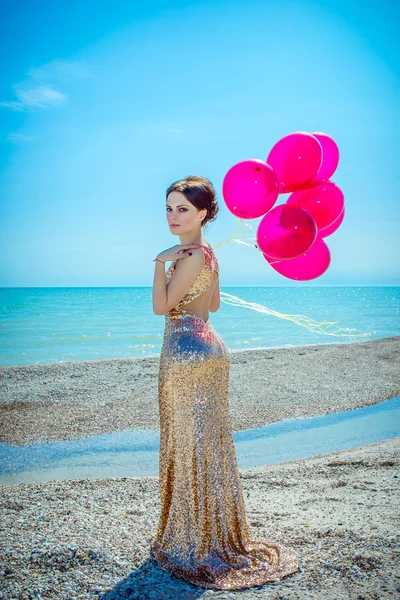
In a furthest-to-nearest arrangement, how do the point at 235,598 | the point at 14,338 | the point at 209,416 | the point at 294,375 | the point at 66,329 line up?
the point at 66,329 → the point at 14,338 → the point at 294,375 → the point at 209,416 → the point at 235,598

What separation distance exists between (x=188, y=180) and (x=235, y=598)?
248 cm

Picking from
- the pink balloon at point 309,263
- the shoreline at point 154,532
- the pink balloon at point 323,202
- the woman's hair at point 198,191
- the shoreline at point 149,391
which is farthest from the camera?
the shoreline at point 149,391

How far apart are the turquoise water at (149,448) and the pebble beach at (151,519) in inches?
14.6

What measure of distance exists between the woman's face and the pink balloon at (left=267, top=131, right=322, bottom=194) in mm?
916

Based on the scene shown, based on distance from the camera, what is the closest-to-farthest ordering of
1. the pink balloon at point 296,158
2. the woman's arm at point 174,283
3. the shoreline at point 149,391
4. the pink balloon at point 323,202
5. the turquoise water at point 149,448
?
1. the woman's arm at point 174,283
2. the pink balloon at point 296,158
3. the pink balloon at point 323,202
4. the turquoise water at point 149,448
5. the shoreline at point 149,391

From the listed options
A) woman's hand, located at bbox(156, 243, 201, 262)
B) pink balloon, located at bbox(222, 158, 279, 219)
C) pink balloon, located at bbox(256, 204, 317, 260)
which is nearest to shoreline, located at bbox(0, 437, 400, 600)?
woman's hand, located at bbox(156, 243, 201, 262)

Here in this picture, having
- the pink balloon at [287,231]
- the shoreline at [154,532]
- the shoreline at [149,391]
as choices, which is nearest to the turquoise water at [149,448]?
the shoreline at [149,391]

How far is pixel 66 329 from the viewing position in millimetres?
23578

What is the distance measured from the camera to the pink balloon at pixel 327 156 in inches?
155

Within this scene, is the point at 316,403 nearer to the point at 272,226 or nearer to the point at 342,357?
the point at 342,357

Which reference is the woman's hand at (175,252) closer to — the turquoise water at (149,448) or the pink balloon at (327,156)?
the pink balloon at (327,156)

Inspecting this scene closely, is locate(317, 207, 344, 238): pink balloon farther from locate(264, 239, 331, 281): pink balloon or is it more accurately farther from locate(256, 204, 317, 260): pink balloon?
locate(256, 204, 317, 260): pink balloon

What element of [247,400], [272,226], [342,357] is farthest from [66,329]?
[272,226]

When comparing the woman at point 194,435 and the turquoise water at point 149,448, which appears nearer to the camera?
the woman at point 194,435
